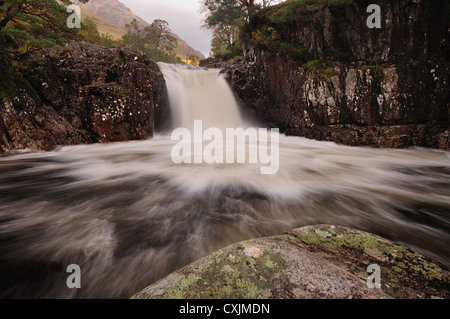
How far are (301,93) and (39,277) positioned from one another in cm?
1063

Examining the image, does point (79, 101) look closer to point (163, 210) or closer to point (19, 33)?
point (19, 33)

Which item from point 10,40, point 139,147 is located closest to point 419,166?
point 139,147

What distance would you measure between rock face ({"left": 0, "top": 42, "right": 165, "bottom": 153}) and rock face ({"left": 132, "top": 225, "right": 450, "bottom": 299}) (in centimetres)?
791

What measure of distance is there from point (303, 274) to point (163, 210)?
2.25 m

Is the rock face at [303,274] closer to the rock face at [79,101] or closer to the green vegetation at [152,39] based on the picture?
the rock face at [79,101]

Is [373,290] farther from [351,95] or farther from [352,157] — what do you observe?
[351,95]

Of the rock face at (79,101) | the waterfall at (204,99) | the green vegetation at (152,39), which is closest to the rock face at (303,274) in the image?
the rock face at (79,101)

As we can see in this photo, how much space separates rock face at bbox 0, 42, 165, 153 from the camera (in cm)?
645

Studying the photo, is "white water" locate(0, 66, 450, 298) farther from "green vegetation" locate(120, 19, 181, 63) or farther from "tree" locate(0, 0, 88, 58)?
"green vegetation" locate(120, 19, 181, 63)

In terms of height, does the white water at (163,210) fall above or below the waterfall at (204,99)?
below

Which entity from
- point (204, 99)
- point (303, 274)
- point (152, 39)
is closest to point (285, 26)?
point (204, 99)

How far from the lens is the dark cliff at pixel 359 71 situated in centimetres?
784

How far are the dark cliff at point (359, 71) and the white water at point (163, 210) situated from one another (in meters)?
3.07

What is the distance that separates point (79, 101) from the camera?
7441 mm
